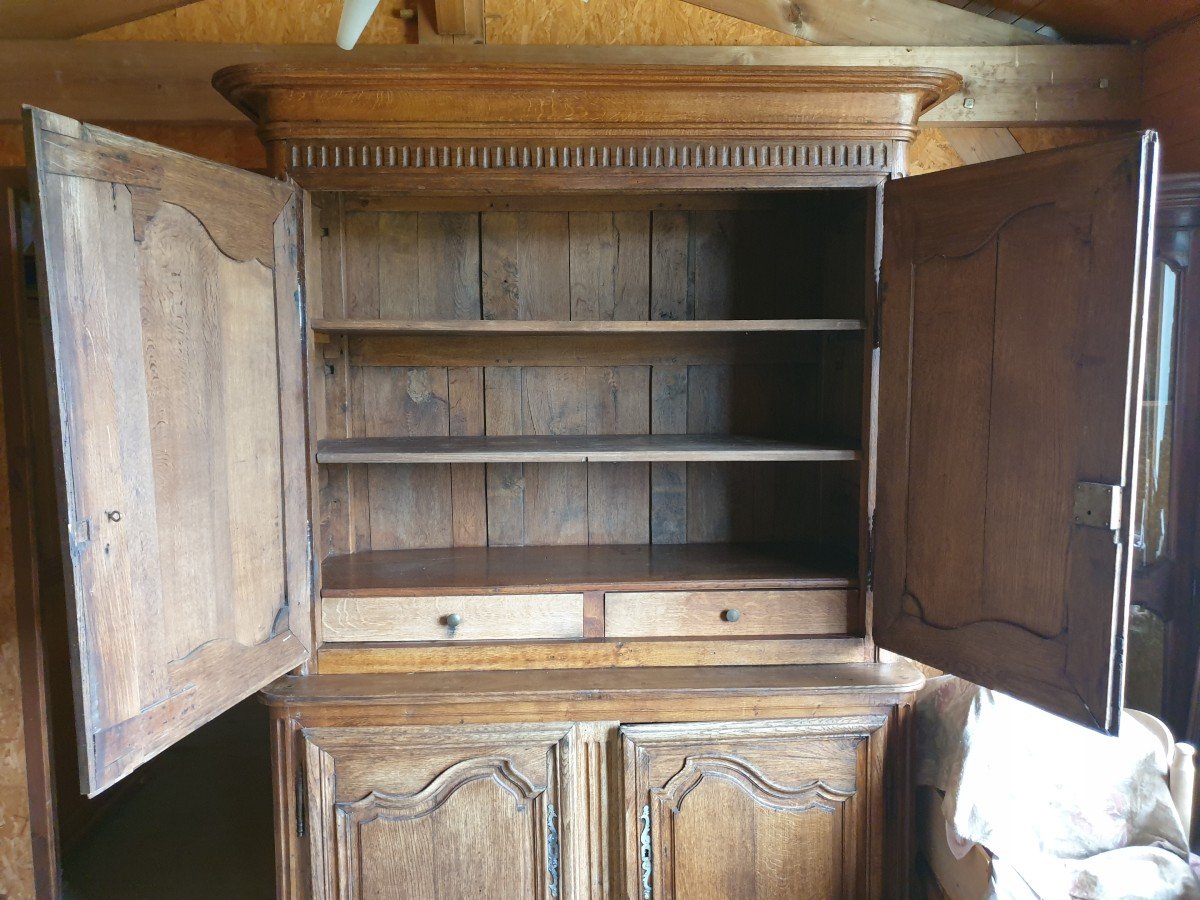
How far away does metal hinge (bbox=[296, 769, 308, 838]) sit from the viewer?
1.74m

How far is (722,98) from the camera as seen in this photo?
1659 mm

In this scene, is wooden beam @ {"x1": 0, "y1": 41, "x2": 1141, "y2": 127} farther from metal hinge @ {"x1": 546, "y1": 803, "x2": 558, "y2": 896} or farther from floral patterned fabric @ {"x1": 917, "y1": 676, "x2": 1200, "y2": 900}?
metal hinge @ {"x1": 546, "y1": 803, "x2": 558, "y2": 896}

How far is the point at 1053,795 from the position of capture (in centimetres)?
170

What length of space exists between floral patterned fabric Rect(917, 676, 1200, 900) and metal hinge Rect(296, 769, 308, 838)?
1363mm

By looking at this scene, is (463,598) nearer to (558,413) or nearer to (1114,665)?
(558,413)

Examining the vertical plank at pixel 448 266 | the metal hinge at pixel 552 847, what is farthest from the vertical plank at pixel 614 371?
the metal hinge at pixel 552 847

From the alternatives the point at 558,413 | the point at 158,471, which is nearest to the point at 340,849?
the point at 158,471

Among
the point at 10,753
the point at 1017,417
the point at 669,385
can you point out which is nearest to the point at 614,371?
the point at 669,385

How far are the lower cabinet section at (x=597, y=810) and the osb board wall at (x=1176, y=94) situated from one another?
1.57 m

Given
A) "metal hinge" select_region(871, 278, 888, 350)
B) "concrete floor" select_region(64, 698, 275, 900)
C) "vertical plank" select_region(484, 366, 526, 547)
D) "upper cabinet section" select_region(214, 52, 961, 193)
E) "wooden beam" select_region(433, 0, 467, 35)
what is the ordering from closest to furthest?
Result: 1. "upper cabinet section" select_region(214, 52, 961, 193)
2. "metal hinge" select_region(871, 278, 888, 350)
3. "wooden beam" select_region(433, 0, 467, 35)
4. "vertical plank" select_region(484, 366, 526, 547)
5. "concrete floor" select_region(64, 698, 275, 900)

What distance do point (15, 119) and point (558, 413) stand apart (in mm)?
1626

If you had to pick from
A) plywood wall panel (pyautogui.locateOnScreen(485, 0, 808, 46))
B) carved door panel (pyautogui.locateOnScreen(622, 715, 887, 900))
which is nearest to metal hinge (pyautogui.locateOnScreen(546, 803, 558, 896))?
carved door panel (pyautogui.locateOnScreen(622, 715, 887, 900))

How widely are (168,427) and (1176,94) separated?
2.45 meters

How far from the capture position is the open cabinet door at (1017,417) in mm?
1328
